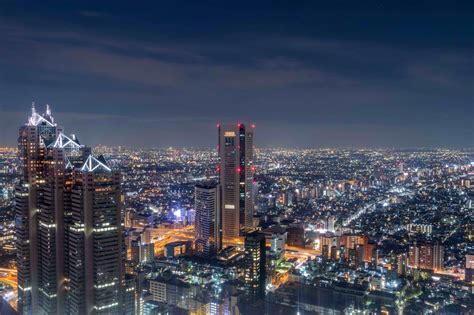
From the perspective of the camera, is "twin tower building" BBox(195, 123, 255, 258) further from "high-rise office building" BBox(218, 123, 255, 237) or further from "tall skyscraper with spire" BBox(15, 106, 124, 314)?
"tall skyscraper with spire" BBox(15, 106, 124, 314)

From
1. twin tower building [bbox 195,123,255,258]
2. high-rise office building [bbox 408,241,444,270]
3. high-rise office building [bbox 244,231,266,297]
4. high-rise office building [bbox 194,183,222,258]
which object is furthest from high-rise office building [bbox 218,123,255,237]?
high-rise office building [bbox 408,241,444,270]

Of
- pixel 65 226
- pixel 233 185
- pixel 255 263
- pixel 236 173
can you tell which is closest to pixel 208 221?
pixel 233 185

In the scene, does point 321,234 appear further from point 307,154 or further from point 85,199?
point 85,199

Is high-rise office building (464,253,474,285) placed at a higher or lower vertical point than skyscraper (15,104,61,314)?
lower

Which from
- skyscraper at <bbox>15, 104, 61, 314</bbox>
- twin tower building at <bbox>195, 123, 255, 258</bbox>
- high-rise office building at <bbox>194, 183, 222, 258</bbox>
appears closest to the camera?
skyscraper at <bbox>15, 104, 61, 314</bbox>

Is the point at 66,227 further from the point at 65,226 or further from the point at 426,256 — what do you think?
the point at 426,256

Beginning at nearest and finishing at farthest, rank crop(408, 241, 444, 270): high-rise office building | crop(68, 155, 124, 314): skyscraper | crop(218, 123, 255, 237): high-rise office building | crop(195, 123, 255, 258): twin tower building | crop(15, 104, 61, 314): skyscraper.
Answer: crop(68, 155, 124, 314): skyscraper → crop(15, 104, 61, 314): skyscraper → crop(408, 241, 444, 270): high-rise office building → crop(195, 123, 255, 258): twin tower building → crop(218, 123, 255, 237): high-rise office building

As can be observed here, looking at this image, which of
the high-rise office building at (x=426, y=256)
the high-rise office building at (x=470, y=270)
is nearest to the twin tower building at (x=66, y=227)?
the high-rise office building at (x=470, y=270)
